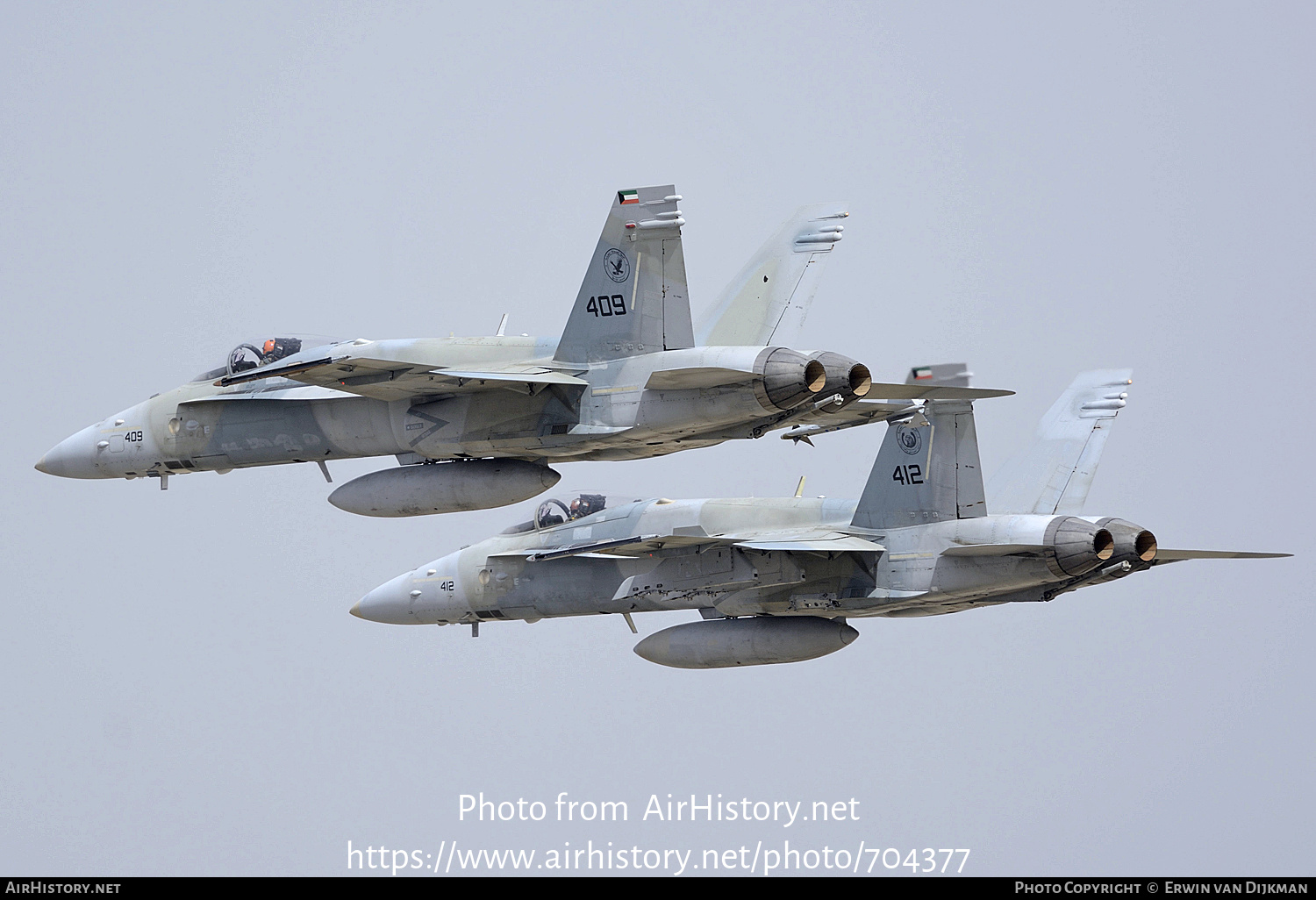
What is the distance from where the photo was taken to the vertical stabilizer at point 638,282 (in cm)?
3066

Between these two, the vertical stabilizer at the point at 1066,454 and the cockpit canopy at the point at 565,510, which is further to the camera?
the cockpit canopy at the point at 565,510

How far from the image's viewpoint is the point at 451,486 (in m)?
33.1

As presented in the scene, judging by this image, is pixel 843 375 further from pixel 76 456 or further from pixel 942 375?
pixel 76 456

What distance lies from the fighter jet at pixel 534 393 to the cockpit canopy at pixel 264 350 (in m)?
0.03

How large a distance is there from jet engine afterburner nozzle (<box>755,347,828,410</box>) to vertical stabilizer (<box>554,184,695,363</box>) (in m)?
1.55

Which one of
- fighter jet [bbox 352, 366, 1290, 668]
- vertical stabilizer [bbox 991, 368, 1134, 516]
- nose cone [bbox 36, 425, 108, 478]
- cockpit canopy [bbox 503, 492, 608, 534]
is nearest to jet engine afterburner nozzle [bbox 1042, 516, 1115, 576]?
fighter jet [bbox 352, 366, 1290, 668]

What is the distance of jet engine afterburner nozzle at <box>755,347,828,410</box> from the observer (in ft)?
95.6

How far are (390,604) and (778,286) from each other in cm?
957

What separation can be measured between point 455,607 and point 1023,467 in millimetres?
10220

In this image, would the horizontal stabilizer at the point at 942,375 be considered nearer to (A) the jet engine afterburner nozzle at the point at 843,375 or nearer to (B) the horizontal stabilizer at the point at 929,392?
(B) the horizontal stabilizer at the point at 929,392

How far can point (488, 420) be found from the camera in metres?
32.3

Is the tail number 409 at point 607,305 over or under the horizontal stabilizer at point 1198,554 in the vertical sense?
over

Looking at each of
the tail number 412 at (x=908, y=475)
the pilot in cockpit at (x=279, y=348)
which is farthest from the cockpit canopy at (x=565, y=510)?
the pilot in cockpit at (x=279, y=348)
